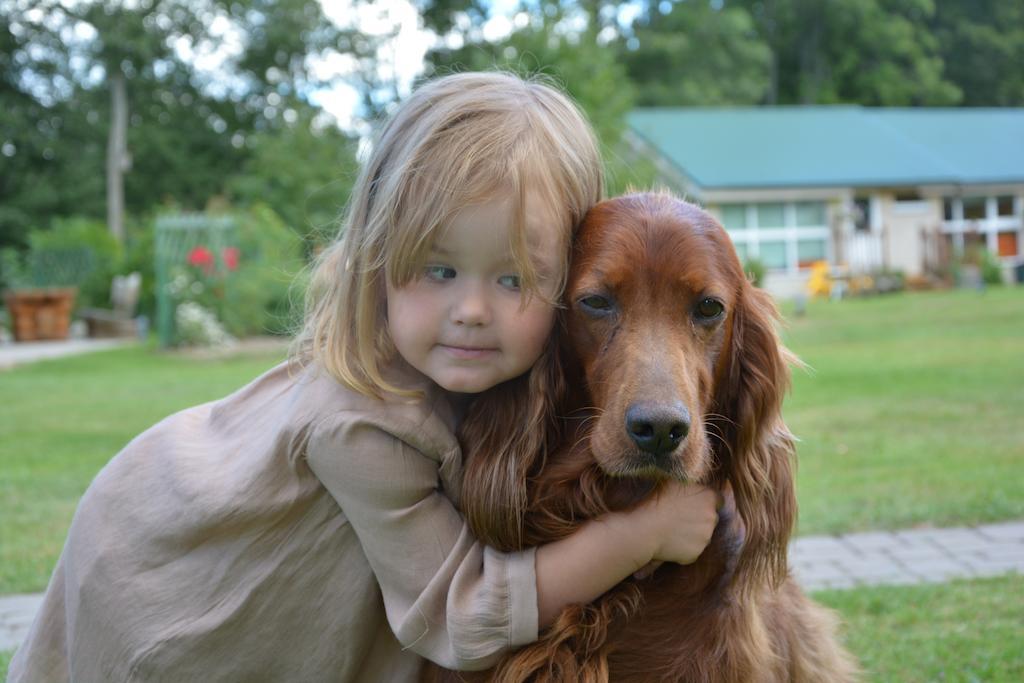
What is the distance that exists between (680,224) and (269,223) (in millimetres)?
16028

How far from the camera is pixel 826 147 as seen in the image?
101ft

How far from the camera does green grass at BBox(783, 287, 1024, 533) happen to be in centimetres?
499

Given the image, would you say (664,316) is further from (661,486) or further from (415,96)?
(415,96)

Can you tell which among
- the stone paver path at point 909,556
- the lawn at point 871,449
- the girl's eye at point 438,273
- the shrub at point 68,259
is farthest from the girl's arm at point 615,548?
the shrub at point 68,259

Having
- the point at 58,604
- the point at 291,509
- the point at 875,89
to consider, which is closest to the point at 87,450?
the point at 58,604

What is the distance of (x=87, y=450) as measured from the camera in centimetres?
689

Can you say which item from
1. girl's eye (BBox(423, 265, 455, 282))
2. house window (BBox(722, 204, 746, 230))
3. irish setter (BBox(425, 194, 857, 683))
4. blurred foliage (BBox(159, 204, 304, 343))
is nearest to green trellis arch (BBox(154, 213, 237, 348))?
blurred foliage (BBox(159, 204, 304, 343))

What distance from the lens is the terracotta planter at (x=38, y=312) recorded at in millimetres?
17703

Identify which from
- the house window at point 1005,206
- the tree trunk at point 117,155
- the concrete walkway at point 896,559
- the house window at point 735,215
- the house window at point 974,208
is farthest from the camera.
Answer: the house window at point 974,208

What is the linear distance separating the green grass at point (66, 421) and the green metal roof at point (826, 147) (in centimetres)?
1873

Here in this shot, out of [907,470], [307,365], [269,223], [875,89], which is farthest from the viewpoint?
[875,89]

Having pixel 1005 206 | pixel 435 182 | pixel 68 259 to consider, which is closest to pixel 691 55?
pixel 1005 206

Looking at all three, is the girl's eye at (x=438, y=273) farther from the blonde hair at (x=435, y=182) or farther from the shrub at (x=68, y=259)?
the shrub at (x=68, y=259)

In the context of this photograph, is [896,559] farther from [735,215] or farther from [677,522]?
[735,215]
